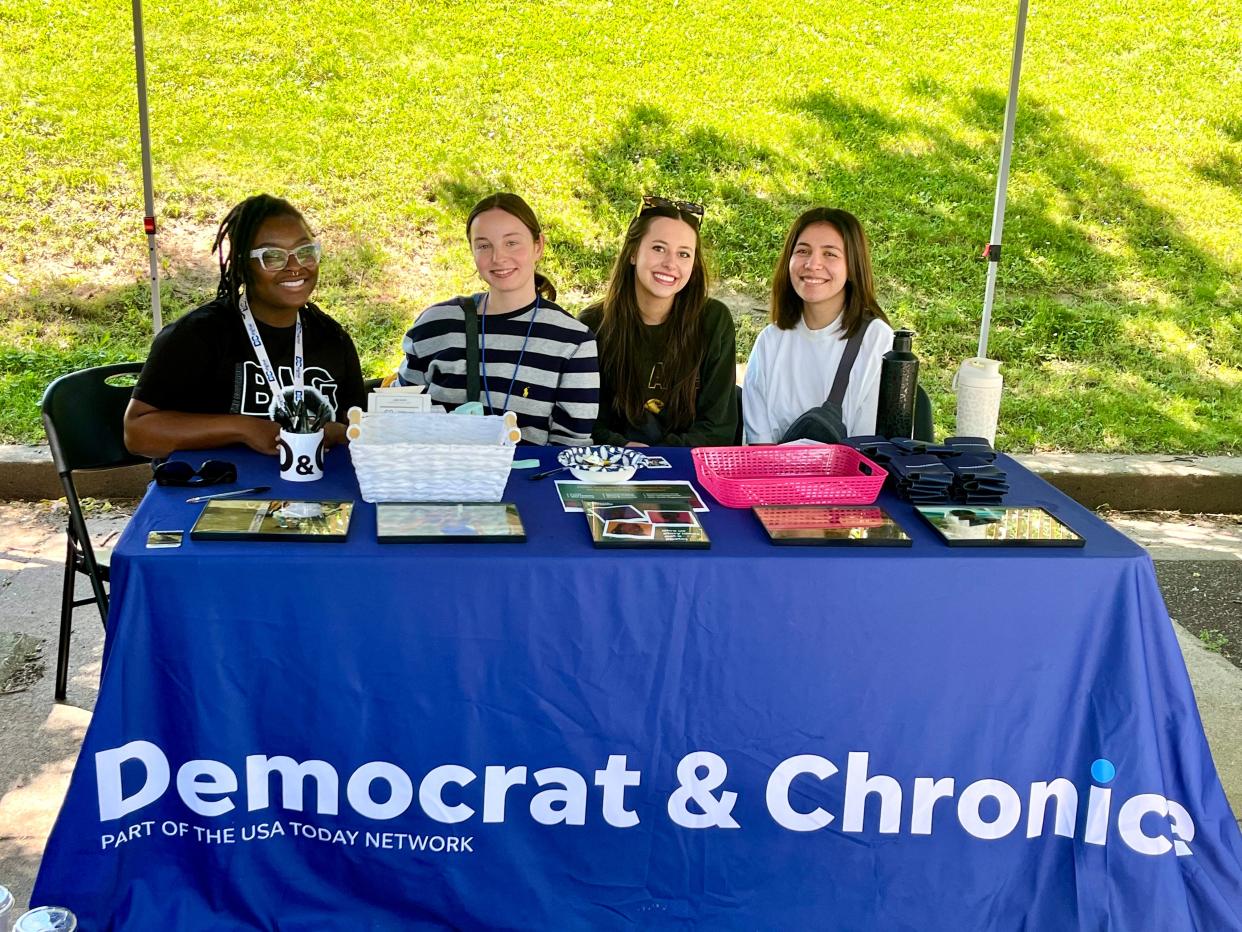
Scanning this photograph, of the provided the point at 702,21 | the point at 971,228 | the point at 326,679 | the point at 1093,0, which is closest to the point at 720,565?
the point at 326,679

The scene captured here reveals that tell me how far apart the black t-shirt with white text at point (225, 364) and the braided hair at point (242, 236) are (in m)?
0.04

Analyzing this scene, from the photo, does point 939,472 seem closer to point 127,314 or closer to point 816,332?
point 816,332

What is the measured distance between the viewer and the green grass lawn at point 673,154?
7.07 m

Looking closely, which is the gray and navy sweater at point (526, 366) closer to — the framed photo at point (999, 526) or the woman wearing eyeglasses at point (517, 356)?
the woman wearing eyeglasses at point (517, 356)

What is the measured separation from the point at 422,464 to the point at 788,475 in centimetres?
79

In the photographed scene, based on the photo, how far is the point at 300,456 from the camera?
228 centimetres

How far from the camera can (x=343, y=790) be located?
1.93 m

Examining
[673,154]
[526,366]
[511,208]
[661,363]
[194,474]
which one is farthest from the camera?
[673,154]

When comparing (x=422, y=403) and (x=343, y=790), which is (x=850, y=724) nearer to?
(x=343, y=790)

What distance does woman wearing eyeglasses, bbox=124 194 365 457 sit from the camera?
2654mm

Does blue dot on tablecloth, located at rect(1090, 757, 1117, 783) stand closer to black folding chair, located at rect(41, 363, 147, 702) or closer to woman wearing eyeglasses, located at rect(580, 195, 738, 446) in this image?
woman wearing eyeglasses, located at rect(580, 195, 738, 446)

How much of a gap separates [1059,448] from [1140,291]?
99.6 inches

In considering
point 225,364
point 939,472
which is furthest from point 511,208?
point 939,472

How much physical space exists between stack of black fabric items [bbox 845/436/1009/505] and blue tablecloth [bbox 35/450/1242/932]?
240 mm
